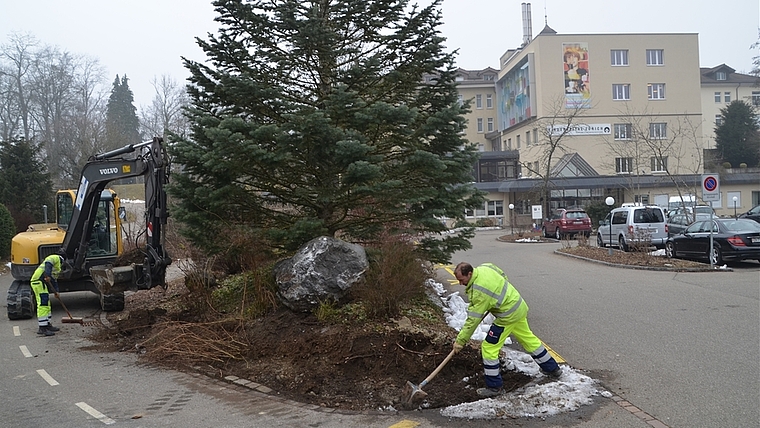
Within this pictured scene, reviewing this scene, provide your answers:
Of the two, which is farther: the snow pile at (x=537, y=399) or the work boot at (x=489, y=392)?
the work boot at (x=489, y=392)

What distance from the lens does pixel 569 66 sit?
193ft

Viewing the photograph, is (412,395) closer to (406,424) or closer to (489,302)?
(406,424)

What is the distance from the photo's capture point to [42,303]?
11.8 metres

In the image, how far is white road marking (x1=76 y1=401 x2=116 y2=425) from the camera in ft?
21.3

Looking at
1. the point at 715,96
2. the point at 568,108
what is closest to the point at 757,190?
the point at 568,108

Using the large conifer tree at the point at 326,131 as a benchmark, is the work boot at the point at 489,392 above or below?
below

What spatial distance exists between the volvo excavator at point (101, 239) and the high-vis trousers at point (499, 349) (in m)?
7.21

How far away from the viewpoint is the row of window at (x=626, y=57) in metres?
59.8

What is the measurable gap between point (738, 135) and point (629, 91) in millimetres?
13792

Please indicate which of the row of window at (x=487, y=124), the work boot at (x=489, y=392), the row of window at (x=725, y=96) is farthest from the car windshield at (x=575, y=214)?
the row of window at (x=725, y=96)

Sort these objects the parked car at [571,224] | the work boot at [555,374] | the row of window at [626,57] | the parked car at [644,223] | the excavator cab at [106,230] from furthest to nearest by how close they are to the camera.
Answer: the row of window at [626,57] < the parked car at [571,224] < the parked car at [644,223] < the excavator cab at [106,230] < the work boot at [555,374]

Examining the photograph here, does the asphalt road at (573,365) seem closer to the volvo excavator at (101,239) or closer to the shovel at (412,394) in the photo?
the shovel at (412,394)

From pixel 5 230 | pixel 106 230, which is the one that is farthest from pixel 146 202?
pixel 5 230

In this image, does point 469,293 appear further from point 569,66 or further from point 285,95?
point 569,66
